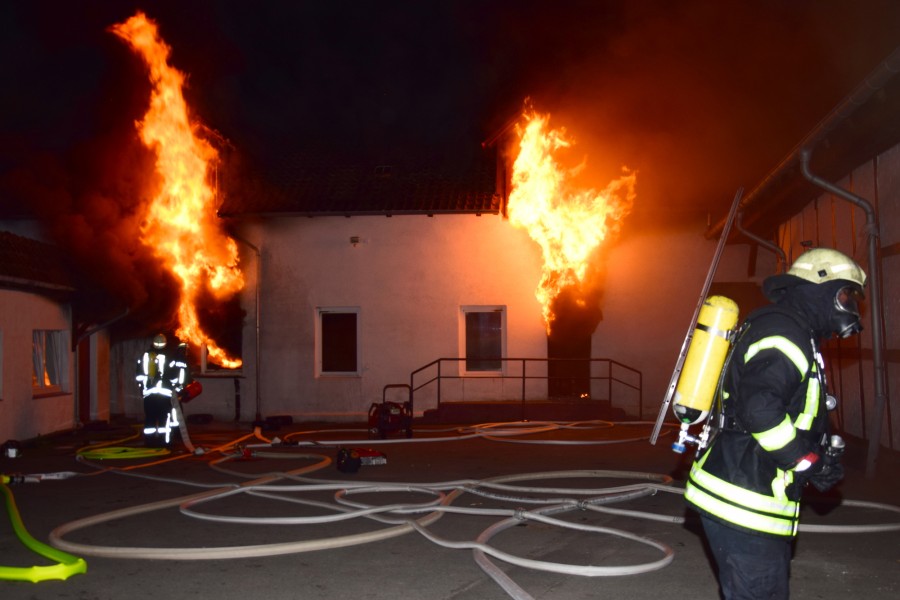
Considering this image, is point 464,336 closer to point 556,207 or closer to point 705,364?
point 556,207

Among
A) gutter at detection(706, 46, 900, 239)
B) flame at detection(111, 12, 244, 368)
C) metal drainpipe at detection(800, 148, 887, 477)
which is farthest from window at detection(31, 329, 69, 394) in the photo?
metal drainpipe at detection(800, 148, 887, 477)

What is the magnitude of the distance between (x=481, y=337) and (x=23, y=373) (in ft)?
27.9

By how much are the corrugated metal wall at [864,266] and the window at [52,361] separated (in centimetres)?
1243

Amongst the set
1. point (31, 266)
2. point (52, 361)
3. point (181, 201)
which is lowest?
point (52, 361)

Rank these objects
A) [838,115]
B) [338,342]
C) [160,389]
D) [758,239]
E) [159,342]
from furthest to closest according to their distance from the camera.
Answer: [338,342] < [758,239] < [159,342] < [160,389] < [838,115]

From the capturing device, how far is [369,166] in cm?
1825

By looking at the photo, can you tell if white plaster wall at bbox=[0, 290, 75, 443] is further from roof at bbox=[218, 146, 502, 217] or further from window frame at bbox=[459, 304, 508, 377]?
window frame at bbox=[459, 304, 508, 377]

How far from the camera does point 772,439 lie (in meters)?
3.17

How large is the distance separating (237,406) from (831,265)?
14783 mm

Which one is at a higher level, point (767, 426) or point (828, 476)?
point (767, 426)

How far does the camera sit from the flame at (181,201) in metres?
15.4

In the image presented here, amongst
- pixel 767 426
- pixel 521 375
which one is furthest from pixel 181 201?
pixel 767 426

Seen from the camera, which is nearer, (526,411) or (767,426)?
(767,426)

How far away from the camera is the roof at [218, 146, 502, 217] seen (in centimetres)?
1644
